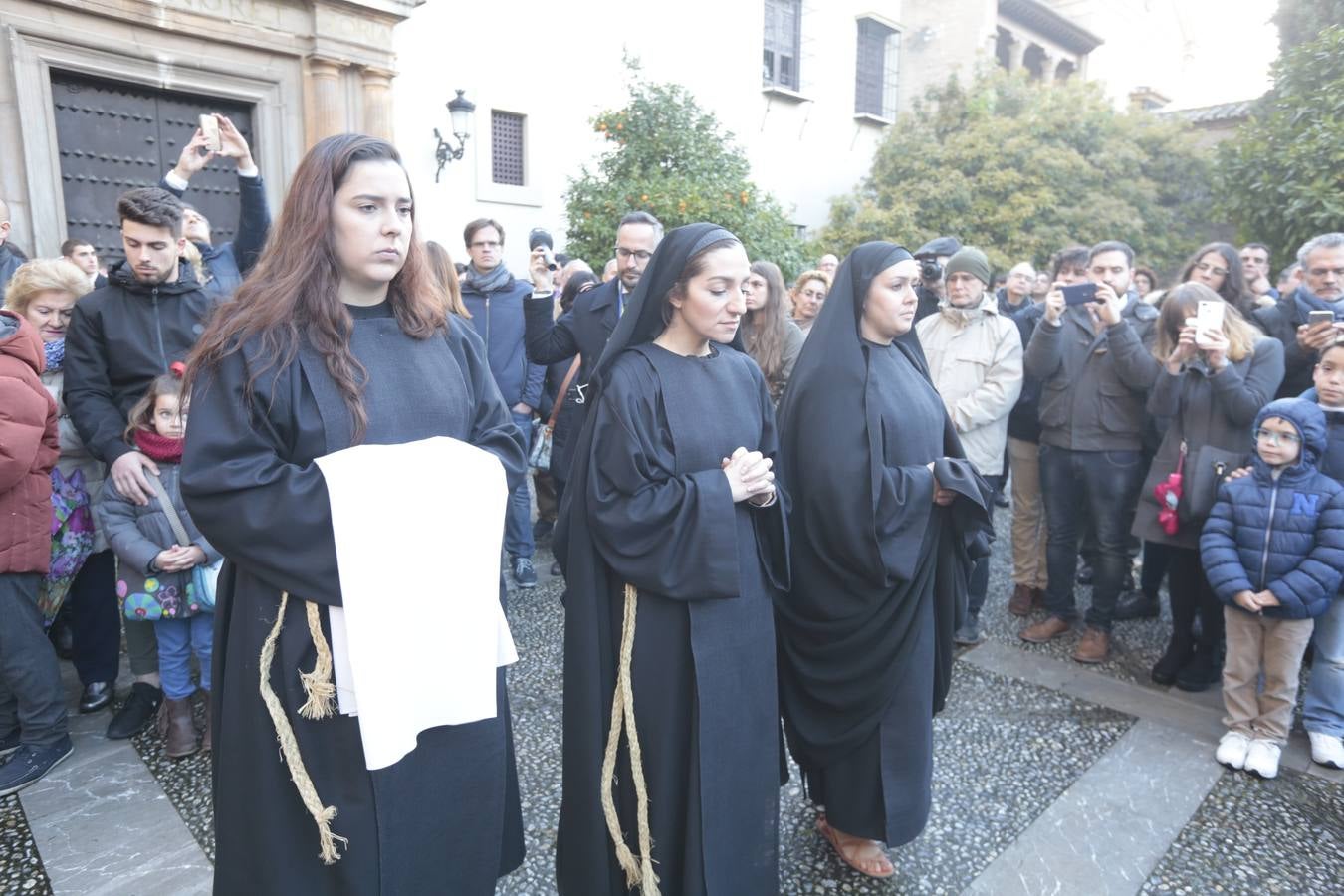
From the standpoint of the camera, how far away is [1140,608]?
205 inches

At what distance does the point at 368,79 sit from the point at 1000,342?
6.97 m

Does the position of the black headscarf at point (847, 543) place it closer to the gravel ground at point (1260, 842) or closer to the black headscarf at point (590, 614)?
the black headscarf at point (590, 614)

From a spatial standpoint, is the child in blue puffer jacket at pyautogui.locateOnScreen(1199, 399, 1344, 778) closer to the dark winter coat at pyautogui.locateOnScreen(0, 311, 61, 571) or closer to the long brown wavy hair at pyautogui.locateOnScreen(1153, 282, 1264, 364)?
the long brown wavy hair at pyautogui.locateOnScreen(1153, 282, 1264, 364)

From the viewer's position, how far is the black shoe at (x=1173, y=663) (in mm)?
4324

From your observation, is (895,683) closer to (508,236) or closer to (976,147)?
(508,236)

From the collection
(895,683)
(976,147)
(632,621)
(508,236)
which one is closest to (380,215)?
(632,621)

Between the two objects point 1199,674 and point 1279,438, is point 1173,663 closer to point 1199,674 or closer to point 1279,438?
point 1199,674

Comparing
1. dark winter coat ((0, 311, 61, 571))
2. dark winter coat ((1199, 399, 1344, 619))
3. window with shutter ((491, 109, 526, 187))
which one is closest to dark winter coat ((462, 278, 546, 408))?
dark winter coat ((0, 311, 61, 571))

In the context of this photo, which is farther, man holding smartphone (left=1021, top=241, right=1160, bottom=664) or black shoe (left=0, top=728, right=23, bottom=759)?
man holding smartphone (left=1021, top=241, right=1160, bottom=664)

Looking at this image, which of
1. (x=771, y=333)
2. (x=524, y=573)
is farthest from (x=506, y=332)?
(x=771, y=333)

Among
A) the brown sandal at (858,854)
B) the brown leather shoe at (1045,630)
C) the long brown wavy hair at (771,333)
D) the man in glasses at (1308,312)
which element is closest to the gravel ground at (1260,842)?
the brown sandal at (858,854)

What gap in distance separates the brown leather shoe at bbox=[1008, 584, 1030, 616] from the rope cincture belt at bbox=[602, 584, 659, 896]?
3.64 meters

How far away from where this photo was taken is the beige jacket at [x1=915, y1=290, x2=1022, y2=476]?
4.64 m

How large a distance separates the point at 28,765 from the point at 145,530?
3.25ft
